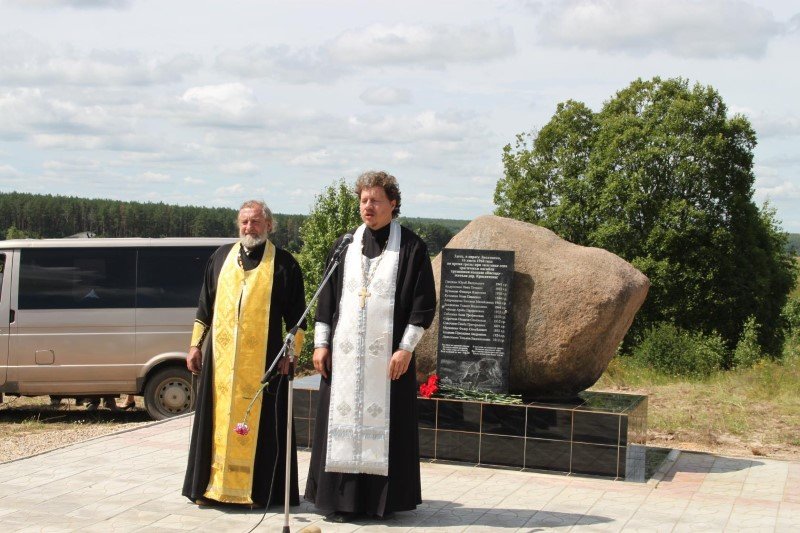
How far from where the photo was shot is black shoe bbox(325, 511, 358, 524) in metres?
6.39

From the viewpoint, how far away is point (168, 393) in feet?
39.0

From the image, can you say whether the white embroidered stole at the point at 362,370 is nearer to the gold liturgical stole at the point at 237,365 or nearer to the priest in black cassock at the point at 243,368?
the priest in black cassock at the point at 243,368

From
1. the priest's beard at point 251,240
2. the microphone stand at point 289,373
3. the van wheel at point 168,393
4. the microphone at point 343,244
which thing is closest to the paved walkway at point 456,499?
the microphone stand at point 289,373

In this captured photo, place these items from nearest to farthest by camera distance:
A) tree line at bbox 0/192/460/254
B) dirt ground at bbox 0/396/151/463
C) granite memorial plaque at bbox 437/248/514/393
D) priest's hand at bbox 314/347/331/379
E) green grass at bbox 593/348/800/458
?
priest's hand at bbox 314/347/331/379
granite memorial plaque at bbox 437/248/514/393
dirt ground at bbox 0/396/151/463
green grass at bbox 593/348/800/458
tree line at bbox 0/192/460/254

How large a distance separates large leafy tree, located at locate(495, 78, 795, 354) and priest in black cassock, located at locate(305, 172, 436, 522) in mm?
25496

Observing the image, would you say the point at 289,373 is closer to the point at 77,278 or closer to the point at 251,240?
the point at 251,240

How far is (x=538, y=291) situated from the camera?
8.63 metres

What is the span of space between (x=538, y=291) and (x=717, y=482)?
2.10 m

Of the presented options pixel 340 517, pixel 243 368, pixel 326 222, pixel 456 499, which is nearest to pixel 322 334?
pixel 243 368

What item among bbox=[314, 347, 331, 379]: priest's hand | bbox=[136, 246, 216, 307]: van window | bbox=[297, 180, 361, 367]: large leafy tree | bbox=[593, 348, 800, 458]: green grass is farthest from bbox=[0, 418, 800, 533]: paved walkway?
bbox=[297, 180, 361, 367]: large leafy tree

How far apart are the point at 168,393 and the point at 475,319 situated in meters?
4.75

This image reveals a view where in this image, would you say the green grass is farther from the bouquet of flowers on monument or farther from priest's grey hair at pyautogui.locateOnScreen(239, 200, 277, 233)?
priest's grey hair at pyautogui.locateOnScreen(239, 200, 277, 233)

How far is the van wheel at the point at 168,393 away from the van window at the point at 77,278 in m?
0.93

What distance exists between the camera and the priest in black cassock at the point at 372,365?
6426 millimetres
